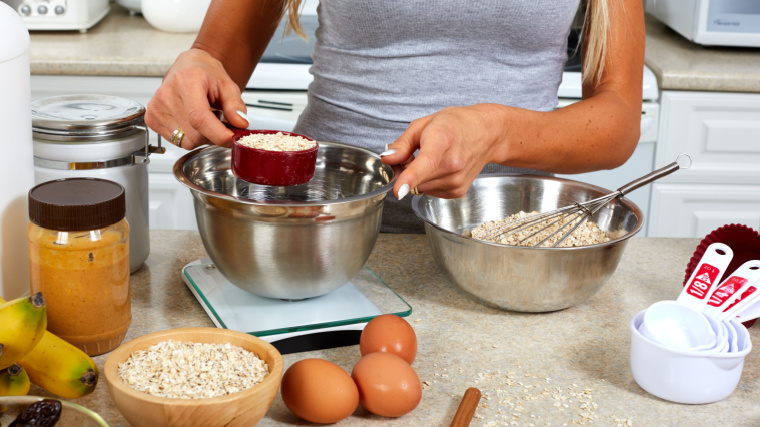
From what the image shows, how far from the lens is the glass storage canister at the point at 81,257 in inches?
28.5

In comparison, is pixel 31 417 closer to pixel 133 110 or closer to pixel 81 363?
pixel 81 363

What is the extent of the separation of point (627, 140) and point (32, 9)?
172 centimetres

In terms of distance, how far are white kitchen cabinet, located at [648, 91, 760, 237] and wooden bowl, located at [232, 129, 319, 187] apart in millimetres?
1440

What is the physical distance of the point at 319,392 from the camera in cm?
68

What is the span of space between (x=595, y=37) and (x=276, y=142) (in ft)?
1.74

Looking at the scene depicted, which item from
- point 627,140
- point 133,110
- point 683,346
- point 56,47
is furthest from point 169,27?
point 683,346

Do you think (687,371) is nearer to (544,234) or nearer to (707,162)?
(544,234)

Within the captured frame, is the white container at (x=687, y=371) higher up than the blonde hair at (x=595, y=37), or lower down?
lower down

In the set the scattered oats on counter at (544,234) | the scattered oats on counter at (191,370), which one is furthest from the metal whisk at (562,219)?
the scattered oats on counter at (191,370)

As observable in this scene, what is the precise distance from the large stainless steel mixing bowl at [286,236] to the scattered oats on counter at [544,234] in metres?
0.16

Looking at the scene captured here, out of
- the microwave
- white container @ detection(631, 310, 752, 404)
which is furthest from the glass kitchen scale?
the microwave

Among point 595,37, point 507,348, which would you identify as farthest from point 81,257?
point 595,37

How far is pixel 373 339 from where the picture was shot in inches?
30.2

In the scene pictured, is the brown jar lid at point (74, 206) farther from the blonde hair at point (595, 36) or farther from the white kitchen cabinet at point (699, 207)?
the white kitchen cabinet at point (699, 207)
